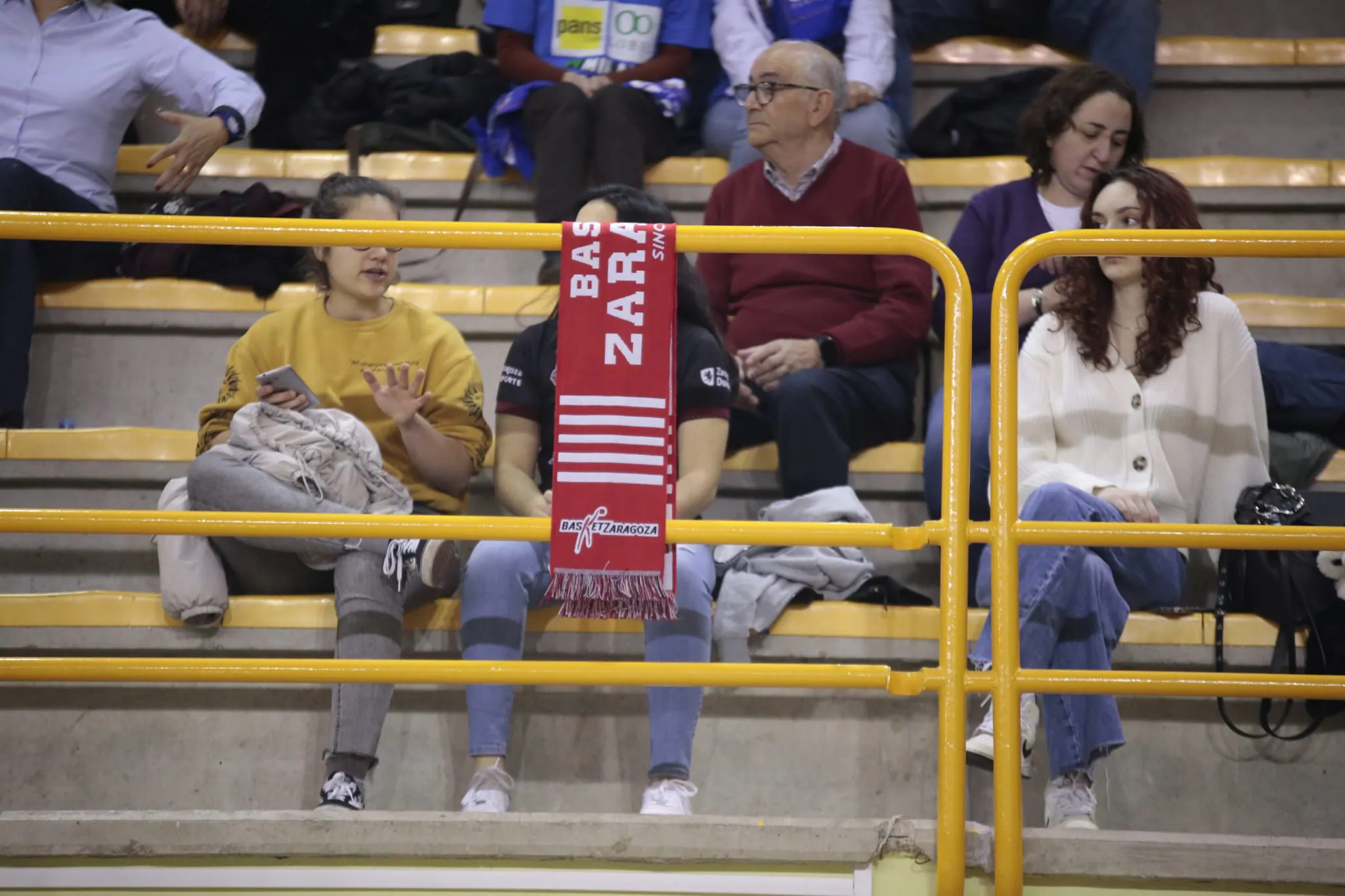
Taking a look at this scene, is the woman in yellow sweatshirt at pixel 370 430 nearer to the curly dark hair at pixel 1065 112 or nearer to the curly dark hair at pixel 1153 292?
the curly dark hair at pixel 1153 292

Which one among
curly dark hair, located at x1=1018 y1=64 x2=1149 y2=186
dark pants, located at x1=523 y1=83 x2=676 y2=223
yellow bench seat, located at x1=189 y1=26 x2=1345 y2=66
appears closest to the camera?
curly dark hair, located at x1=1018 y1=64 x2=1149 y2=186

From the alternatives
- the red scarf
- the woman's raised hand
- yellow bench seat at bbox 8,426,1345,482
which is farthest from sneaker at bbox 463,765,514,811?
yellow bench seat at bbox 8,426,1345,482

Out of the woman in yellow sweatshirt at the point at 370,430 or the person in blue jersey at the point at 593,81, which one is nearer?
the woman in yellow sweatshirt at the point at 370,430

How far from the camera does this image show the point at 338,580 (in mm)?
2205

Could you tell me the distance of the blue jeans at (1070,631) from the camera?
1957mm

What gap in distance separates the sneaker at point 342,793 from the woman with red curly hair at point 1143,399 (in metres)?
0.98

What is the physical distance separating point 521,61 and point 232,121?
748 mm

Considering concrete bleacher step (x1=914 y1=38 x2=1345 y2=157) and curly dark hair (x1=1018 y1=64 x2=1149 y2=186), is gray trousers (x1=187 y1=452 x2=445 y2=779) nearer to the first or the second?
curly dark hair (x1=1018 y1=64 x2=1149 y2=186)

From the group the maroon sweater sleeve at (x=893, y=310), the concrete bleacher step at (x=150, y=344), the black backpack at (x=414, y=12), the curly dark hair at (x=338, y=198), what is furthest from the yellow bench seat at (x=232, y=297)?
the black backpack at (x=414, y=12)

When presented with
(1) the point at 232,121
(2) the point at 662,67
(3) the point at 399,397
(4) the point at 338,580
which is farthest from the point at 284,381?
(2) the point at 662,67

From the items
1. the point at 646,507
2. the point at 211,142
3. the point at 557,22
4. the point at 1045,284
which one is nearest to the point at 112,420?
the point at 211,142

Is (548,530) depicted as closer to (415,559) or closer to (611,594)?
(611,594)

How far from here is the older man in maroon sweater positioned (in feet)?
8.66

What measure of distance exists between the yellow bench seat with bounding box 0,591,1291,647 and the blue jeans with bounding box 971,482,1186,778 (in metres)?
0.25
